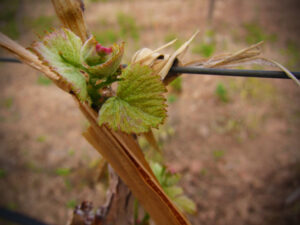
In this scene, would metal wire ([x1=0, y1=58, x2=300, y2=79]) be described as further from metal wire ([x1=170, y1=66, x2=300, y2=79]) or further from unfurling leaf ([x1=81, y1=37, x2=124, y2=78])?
unfurling leaf ([x1=81, y1=37, x2=124, y2=78])

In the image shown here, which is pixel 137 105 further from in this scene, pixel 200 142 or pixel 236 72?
pixel 200 142

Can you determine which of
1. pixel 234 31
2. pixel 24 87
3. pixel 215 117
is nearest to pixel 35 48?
pixel 215 117

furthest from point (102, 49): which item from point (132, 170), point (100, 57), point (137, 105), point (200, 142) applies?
point (200, 142)

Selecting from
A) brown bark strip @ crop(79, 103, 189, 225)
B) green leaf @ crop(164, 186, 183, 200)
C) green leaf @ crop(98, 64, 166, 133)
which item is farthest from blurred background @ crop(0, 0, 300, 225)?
green leaf @ crop(98, 64, 166, 133)

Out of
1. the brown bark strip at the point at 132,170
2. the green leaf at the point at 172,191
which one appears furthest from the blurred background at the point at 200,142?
the brown bark strip at the point at 132,170

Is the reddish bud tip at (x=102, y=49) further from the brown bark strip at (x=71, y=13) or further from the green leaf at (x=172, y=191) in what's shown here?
the green leaf at (x=172, y=191)

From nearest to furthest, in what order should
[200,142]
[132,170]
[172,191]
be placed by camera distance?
[132,170]
[172,191]
[200,142]
